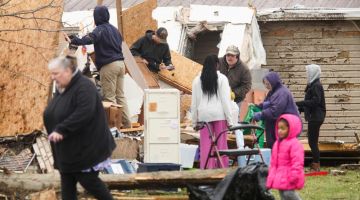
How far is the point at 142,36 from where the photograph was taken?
18.7 metres

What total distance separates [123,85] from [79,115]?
7.00 meters

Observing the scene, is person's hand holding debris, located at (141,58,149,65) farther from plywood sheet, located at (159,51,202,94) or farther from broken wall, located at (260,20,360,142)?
broken wall, located at (260,20,360,142)

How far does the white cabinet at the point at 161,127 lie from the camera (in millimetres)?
13711

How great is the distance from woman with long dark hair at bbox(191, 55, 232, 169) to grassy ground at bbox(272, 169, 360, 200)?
4.27ft

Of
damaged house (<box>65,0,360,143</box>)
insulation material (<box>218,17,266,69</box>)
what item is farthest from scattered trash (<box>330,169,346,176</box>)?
damaged house (<box>65,0,360,143</box>)

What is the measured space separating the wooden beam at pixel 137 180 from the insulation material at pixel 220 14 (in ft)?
31.8

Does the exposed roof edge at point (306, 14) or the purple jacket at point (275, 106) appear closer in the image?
the purple jacket at point (275, 106)

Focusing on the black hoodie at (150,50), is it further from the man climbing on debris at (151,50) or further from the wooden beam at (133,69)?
the wooden beam at (133,69)

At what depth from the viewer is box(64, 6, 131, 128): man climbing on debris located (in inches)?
598

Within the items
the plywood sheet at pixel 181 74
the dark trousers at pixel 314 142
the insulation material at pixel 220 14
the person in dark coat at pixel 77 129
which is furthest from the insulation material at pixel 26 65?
the insulation material at pixel 220 14

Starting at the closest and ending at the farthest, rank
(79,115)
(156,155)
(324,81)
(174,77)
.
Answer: (79,115), (156,155), (174,77), (324,81)

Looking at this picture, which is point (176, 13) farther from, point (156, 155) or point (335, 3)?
point (156, 155)

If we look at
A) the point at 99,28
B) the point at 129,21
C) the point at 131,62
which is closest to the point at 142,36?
A: the point at 129,21

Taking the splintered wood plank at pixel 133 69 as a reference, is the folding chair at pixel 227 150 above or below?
below
